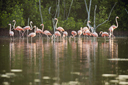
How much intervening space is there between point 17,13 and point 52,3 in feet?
31.7

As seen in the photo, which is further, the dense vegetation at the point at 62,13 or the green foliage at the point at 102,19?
the green foliage at the point at 102,19

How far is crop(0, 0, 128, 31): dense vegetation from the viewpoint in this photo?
42688 mm

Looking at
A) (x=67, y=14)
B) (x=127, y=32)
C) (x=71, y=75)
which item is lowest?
(x=71, y=75)

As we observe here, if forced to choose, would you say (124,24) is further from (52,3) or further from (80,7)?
(52,3)


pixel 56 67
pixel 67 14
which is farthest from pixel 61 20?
pixel 56 67

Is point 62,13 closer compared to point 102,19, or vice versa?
point 102,19

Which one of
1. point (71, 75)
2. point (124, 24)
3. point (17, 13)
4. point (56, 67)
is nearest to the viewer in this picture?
point (71, 75)

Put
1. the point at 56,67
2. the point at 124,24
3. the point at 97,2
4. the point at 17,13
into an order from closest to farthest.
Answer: the point at 56,67 < the point at 17,13 < the point at 124,24 < the point at 97,2

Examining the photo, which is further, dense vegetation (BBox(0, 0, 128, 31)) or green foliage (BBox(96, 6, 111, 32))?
green foliage (BBox(96, 6, 111, 32))

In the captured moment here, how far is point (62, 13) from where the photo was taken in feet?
166

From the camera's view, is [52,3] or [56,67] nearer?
[56,67]

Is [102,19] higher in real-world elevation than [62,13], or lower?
lower

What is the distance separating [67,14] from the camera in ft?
171

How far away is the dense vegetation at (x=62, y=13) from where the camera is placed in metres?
42.7
